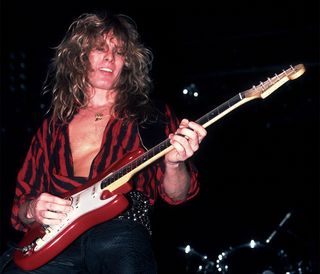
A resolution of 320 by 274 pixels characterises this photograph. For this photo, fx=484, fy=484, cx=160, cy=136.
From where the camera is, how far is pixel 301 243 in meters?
4.99

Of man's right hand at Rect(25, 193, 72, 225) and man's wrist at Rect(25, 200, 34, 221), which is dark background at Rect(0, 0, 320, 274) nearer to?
man's wrist at Rect(25, 200, 34, 221)

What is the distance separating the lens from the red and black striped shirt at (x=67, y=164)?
2.48m

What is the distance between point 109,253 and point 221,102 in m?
4.10

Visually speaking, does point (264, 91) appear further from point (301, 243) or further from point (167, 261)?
point (167, 261)

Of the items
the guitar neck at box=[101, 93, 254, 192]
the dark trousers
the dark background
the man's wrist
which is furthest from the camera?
the dark background

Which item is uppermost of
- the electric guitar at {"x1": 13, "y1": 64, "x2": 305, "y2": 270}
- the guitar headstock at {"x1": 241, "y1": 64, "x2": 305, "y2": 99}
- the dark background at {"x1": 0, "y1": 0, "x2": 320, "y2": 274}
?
the dark background at {"x1": 0, "y1": 0, "x2": 320, "y2": 274}

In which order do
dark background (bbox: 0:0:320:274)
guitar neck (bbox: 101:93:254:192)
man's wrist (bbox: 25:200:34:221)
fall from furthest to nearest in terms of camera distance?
1. dark background (bbox: 0:0:320:274)
2. man's wrist (bbox: 25:200:34:221)
3. guitar neck (bbox: 101:93:254:192)

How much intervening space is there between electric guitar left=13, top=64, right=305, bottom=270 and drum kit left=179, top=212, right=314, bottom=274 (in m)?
2.60

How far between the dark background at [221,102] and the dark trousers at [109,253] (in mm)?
2723

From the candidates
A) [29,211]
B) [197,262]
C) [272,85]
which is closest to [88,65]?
[29,211]

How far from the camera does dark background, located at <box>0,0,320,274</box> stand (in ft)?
16.5

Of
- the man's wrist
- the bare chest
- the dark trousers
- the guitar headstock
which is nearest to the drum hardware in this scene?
the bare chest

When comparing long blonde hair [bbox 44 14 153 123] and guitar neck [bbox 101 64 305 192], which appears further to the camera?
long blonde hair [bbox 44 14 153 123]

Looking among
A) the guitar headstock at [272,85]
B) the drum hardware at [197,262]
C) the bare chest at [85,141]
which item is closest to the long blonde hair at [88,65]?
the bare chest at [85,141]
